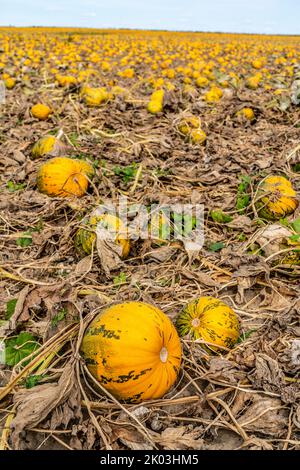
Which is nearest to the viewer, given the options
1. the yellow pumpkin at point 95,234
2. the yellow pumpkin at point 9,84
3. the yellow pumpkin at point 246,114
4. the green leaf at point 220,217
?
the yellow pumpkin at point 95,234

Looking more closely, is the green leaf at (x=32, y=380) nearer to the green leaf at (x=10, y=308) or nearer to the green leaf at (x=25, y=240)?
the green leaf at (x=10, y=308)

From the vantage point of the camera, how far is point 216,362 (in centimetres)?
277

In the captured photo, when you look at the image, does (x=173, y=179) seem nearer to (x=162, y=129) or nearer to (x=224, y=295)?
(x=162, y=129)

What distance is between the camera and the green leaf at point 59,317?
2.86m

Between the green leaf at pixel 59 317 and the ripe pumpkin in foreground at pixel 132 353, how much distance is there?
0.99ft

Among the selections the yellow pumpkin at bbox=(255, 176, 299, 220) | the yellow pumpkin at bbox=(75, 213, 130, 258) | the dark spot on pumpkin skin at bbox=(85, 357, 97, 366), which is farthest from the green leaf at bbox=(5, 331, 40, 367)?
the yellow pumpkin at bbox=(255, 176, 299, 220)

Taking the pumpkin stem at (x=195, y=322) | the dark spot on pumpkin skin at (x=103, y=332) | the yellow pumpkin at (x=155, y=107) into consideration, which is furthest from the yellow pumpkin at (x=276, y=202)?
the yellow pumpkin at (x=155, y=107)

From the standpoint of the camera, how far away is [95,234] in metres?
3.87

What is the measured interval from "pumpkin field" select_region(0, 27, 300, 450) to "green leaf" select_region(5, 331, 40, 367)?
14 millimetres

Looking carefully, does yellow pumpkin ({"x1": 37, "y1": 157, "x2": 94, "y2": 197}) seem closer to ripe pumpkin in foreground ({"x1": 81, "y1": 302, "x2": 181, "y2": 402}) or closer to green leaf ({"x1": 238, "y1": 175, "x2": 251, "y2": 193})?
green leaf ({"x1": 238, "y1": 175, "x2": 251, "y2": 193})

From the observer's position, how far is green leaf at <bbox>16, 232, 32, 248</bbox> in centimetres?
433

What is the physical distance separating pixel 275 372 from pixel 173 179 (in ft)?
10.4

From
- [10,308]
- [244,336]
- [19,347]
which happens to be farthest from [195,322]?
[10,308]
